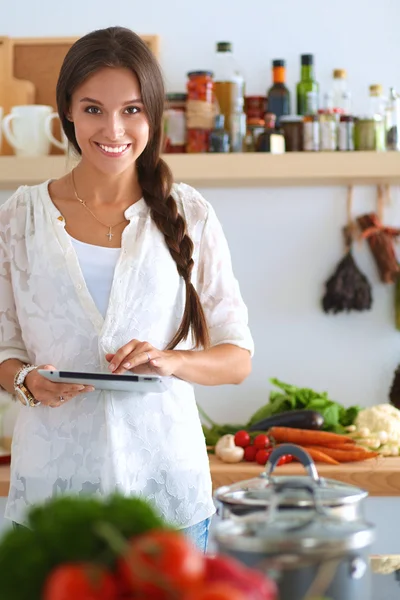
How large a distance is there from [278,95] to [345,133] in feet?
0.74

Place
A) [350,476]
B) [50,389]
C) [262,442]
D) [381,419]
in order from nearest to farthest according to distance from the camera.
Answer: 1. [50,389]
2. [350,476]
3. [262,442]
4. [381,419]

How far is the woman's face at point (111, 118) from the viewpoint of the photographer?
149 centimetres

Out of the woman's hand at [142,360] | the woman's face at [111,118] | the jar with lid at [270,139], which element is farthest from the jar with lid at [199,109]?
the woman's hand at [142,360]

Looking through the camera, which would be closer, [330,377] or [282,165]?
[282,165]

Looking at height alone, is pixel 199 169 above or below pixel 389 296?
above

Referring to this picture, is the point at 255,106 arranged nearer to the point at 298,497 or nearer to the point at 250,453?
the point at 250,453

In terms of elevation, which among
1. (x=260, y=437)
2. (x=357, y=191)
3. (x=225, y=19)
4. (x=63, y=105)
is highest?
(x=225, y=19)

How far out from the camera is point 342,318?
2.98 meters

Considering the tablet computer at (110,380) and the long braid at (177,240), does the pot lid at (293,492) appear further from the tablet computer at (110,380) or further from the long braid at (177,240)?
the long braid at (177,240)

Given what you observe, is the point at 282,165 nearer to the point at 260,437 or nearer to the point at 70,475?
the point at 260,437

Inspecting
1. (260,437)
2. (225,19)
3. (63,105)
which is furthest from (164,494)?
(225,19)

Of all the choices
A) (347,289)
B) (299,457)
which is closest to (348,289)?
(347,289)

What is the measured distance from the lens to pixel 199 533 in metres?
1.52

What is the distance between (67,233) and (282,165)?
1.32m
